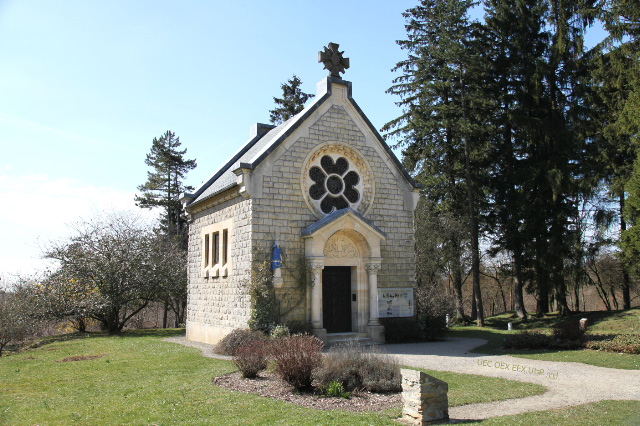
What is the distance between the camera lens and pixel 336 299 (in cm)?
1861

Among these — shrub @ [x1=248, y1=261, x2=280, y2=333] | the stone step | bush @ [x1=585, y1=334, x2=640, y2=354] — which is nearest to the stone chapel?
the stone step

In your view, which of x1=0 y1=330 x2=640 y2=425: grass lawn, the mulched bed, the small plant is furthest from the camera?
the small plant

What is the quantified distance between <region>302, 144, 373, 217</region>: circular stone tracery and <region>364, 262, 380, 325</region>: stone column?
2.18m

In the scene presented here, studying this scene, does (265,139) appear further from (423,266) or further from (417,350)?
(423,266)

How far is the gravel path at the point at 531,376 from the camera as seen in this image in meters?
8.38

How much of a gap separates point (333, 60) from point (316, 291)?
Result: 8957 mm

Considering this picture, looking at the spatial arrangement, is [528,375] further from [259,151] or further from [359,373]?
[259,151]

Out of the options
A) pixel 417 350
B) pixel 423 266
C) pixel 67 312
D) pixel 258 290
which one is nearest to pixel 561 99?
pixel 423 266

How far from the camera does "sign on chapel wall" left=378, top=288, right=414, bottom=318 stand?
18812 mm

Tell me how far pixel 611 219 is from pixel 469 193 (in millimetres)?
7493

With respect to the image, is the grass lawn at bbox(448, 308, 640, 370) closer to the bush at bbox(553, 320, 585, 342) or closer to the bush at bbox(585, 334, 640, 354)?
the bush at bbox(585, 334, 640, 354)

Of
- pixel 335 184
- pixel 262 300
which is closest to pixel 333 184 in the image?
pixel 335 184

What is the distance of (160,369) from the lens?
1277 cm

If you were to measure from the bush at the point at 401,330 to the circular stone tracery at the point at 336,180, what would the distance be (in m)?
4.19
